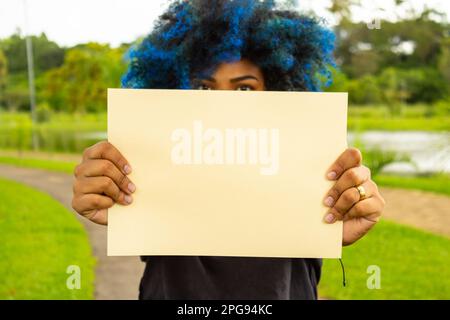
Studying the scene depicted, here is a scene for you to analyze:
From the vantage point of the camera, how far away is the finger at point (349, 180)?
129cm

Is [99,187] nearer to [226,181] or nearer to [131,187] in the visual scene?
[131,187]

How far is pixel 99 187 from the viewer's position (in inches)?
50.9

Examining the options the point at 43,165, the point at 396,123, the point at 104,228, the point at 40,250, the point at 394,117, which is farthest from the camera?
the point at 394,117

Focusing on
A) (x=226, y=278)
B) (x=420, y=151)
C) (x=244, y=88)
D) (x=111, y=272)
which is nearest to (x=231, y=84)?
(x=244, y=88)

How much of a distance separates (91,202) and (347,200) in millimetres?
675

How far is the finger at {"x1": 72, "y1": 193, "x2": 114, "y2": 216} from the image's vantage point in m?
1.31

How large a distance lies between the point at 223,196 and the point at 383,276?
160 inches

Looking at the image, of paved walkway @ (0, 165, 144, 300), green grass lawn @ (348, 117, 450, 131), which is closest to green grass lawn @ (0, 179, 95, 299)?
paved walkway @ (0, 165, 144, 300)

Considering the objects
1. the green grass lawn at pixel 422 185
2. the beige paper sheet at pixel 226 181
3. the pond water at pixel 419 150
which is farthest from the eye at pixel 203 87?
the green grass lawn at pixel 422 185

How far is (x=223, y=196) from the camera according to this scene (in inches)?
53.6

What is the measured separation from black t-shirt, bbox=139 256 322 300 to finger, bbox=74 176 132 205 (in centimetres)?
36
